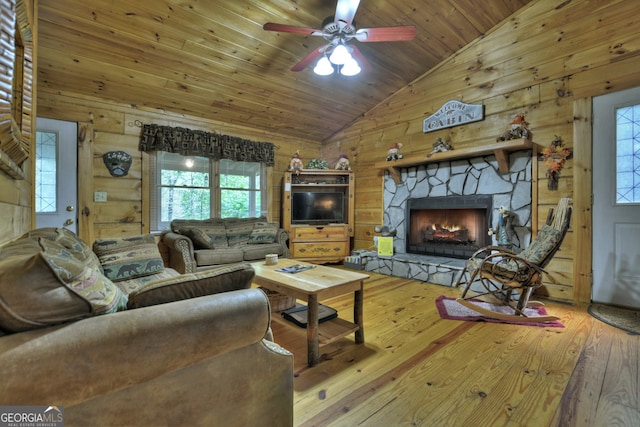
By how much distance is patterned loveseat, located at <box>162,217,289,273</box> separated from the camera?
11.2 feet

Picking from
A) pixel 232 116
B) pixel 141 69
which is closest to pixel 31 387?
pixel 141 69

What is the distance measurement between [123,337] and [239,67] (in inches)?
136

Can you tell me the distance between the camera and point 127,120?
3635 millimetres

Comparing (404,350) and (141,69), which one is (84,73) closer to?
(141,69)

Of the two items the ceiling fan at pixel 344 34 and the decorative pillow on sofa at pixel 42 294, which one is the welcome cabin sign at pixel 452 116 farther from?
the decorative pillow on sofa at pixel 42 294

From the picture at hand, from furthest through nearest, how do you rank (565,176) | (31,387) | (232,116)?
(232,116), (565,176), (31,387)

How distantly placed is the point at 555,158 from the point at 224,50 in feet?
12.4

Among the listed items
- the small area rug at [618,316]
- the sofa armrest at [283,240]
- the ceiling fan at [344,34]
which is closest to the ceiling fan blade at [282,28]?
the ceiling fan at [344,34]

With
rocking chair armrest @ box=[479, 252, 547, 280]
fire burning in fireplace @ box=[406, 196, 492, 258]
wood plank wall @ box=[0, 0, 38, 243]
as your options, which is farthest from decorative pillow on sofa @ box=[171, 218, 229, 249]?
rocking chair armrest @ box=[479, 252, 547, 280]

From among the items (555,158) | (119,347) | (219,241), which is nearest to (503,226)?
(555,158)

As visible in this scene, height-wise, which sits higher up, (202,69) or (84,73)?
(202,69)

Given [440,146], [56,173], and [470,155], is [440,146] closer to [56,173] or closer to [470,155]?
[470,155]

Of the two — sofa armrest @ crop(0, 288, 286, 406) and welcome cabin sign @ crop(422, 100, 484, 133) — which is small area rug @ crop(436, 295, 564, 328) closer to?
sofa armrest @ crop(0, 288, 286, 406)

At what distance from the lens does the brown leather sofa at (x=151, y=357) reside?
25.5 inches
